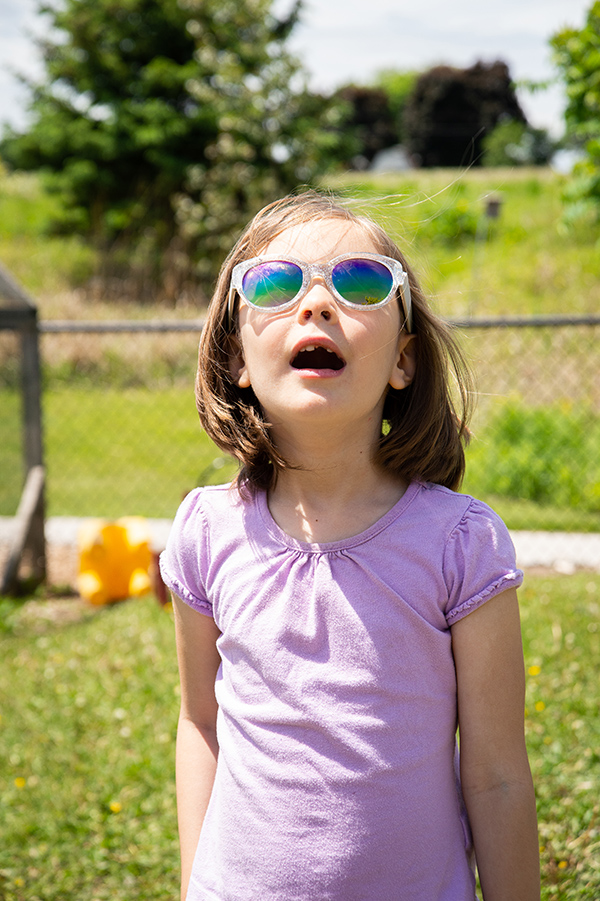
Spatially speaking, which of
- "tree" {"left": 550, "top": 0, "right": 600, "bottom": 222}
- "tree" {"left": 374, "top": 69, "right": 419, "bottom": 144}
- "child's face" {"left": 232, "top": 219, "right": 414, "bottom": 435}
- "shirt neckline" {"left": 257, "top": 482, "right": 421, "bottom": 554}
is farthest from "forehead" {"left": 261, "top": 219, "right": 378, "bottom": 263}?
"tree" {"left": 374, "top": 69, "right": 419, "bottom": 144}

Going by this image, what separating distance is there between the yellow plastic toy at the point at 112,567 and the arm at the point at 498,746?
3717 mm

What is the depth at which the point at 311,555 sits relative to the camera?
1.19 meters

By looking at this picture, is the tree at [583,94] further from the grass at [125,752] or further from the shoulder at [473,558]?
the shoulder at [473,558]

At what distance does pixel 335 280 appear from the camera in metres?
1.16

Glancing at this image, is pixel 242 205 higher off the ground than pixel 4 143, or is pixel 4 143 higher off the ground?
pixel 4 143

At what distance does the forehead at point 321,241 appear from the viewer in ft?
3.96

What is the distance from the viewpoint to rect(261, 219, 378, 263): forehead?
121 centimetres

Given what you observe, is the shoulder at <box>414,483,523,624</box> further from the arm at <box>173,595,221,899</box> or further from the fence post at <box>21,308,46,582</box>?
the fence post at <box>21,308,46,582</box>

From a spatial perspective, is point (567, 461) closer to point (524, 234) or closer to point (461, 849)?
point (461, 849)

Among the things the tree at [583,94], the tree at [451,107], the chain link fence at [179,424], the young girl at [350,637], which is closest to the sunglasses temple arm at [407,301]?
the young girl at [350,637]

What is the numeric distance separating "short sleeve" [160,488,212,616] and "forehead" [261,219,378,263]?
0.44 m

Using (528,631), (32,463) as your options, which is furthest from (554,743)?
(32,463)

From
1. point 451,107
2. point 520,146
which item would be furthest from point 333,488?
point 451,107

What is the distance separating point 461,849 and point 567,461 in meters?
5.85
